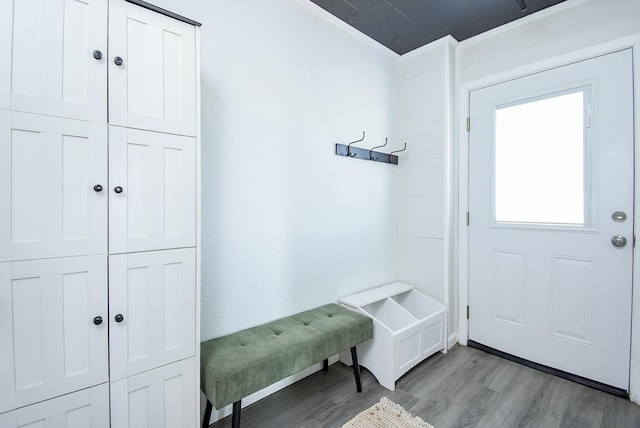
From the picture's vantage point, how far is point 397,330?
2096 millimetres

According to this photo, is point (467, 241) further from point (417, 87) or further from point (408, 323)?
point (417, 87)

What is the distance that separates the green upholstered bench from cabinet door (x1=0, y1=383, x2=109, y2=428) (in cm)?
38

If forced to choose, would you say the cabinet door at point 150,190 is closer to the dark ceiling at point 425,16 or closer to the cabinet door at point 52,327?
the cabinet door at point 52,327

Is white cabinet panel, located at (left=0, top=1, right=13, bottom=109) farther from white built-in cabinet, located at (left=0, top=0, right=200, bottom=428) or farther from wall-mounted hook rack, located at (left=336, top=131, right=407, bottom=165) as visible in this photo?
wall-mounted hook rack, located at (left=336, top=131, right=407, bottom=165)

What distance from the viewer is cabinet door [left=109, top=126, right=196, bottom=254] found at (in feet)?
3.58

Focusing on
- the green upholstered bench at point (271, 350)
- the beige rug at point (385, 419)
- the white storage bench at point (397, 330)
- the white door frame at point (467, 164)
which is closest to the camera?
the green upholstered bench at point (271, 350)

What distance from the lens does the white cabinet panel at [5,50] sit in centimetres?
89

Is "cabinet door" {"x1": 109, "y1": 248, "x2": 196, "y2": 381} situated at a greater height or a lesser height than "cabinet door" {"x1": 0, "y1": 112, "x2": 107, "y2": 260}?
lesser

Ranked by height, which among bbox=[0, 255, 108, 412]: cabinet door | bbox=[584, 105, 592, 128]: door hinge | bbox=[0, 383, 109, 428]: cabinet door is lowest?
bbox=[0, 383, 109, 428]: cabinet door

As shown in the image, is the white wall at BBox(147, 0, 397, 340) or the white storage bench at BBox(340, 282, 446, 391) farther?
the white storage bench at BBox(340, 282, 446, 391)

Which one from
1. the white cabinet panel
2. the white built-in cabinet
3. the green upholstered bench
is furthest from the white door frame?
the white cabinet panel

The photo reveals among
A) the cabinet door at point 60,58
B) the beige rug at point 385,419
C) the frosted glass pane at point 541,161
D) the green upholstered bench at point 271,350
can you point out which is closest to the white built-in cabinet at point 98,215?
the cabinet door at point 60,58

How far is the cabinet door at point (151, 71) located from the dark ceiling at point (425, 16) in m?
1.29

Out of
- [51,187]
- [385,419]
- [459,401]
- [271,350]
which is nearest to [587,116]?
[459,401]
